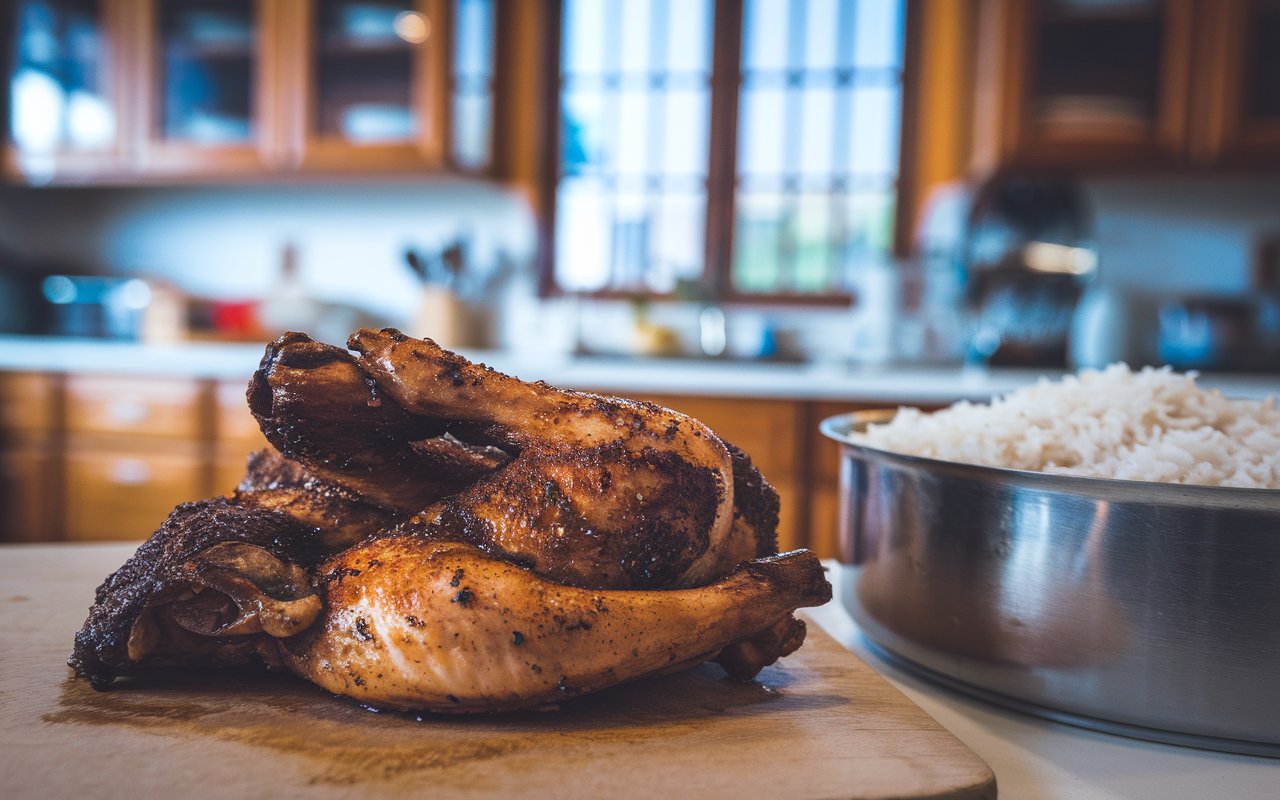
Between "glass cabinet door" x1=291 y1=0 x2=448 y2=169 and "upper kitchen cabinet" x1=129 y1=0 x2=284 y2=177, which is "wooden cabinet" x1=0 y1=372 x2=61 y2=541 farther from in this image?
"glass cabinet door" x1=291 y1=0 x2=448 y2=169

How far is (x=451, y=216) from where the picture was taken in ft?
11.7

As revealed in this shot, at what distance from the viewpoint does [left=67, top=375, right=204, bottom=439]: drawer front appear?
9.43 feet

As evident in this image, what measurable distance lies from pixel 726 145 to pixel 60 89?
2441 millimetres

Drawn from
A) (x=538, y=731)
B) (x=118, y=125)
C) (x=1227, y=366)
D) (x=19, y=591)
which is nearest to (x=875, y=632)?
(x=538, y=731)

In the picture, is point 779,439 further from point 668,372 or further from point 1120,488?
point 1120,488

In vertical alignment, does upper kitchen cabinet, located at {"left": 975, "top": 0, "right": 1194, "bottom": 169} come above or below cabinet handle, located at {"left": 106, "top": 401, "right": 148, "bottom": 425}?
above

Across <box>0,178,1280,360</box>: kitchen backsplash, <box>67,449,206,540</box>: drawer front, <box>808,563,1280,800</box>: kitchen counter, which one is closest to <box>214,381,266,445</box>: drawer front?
<box>67,449,206,540</box>: drawer front

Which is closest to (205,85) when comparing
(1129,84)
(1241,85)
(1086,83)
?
(1086,83)

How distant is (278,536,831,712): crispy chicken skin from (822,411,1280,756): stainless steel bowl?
0.15 meters

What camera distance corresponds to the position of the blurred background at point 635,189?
9.45 feet

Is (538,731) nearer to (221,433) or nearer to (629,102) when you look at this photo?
(221,433)

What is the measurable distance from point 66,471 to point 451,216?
1523 millimetres

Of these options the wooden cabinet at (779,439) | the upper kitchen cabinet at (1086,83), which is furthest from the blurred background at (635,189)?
the wooden cabinet at (779,439)

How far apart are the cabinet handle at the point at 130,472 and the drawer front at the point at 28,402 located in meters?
0.27
